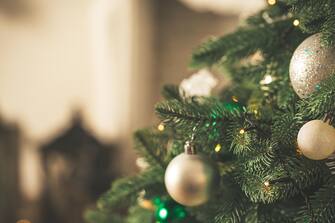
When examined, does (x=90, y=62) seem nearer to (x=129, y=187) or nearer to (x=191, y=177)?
(x=129, y=187)

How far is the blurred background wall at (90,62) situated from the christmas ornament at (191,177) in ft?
4.44

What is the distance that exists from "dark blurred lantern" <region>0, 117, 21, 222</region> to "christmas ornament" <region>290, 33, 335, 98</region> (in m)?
1.63

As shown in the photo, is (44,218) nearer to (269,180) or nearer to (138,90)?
(138,90)

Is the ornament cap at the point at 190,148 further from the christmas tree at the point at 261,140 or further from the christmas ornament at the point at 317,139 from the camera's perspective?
the christmas ornament at the point at 317,139

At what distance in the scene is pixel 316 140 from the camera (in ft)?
1.21

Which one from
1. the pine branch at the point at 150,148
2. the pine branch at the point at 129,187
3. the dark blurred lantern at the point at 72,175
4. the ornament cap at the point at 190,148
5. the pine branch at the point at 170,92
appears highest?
the pine branch at the point at 170,92

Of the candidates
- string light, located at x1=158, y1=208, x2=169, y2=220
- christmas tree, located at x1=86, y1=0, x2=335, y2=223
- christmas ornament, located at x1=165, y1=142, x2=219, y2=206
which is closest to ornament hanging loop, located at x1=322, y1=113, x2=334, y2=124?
christmas tree, located at x1=86, y1=0, x2=335, y2=223

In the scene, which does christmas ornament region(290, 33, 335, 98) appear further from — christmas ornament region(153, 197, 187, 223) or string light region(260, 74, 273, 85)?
christmas ornament region(153, 197, 187, 223)

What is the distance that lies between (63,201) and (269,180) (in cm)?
166

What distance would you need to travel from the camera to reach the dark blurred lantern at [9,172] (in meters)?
1.80

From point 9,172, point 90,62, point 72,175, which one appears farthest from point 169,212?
point 90,62

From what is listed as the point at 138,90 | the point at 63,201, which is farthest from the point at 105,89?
the point at 63,201

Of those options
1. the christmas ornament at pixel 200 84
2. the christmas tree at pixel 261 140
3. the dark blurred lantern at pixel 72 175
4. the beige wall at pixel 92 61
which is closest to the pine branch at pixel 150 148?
the christmas tree at pixel 261 140

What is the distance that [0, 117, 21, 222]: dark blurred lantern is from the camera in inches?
70.9
